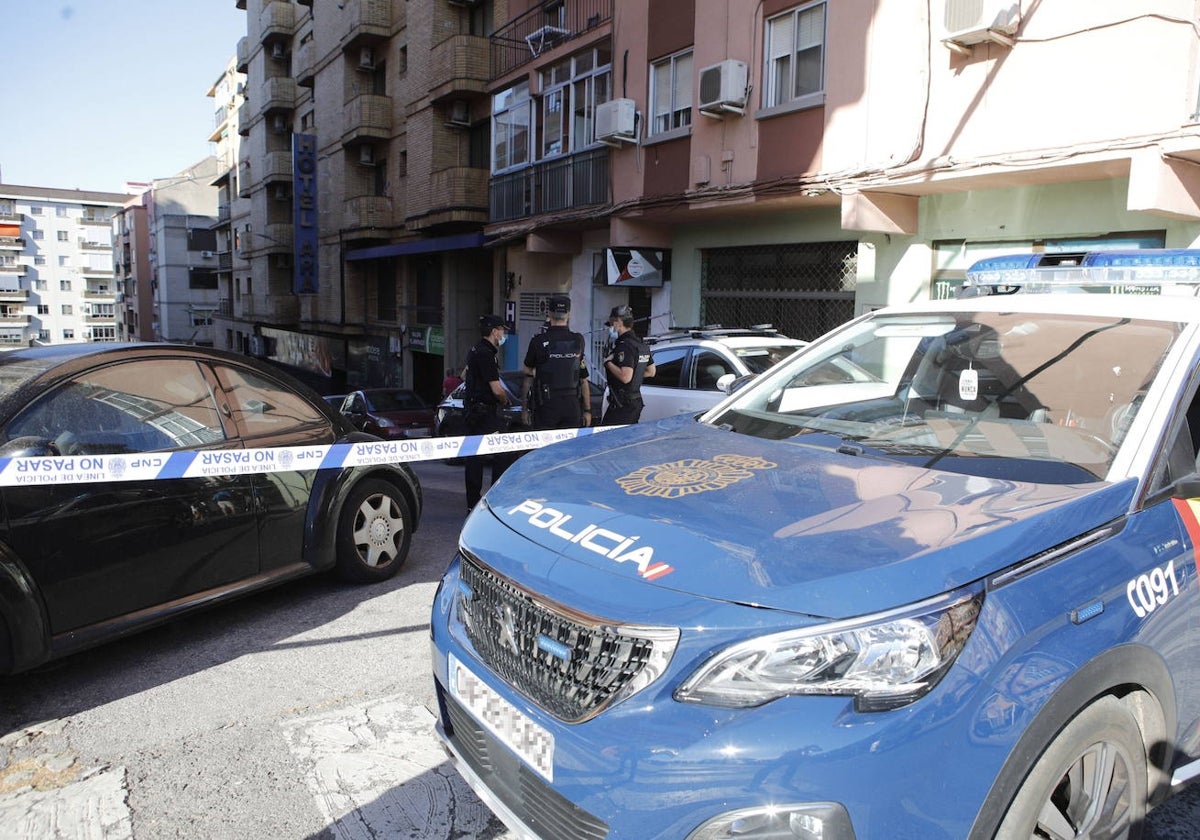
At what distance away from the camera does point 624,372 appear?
8500 mm

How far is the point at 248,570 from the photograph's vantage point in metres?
4.50

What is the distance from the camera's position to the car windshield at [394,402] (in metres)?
17.0

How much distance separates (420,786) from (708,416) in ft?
6.05

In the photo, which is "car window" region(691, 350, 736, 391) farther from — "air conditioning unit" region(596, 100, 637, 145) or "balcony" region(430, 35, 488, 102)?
"balcony" region(430, 35, 488, 102)

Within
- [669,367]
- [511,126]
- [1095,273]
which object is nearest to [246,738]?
[1095,273]

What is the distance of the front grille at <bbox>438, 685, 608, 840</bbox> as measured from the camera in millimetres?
2025

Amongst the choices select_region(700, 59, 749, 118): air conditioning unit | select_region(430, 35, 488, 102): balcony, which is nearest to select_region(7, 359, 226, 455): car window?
select_region(700, 59, 749, 118): air conditioning unit

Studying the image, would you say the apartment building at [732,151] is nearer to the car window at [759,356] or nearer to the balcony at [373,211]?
the balcony at [373,211]

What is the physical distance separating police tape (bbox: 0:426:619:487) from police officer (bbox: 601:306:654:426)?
2.62 metres

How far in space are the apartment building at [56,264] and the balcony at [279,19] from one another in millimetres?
75025

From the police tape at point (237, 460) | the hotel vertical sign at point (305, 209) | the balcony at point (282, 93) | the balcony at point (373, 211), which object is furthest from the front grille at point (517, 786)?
the balcony at point (282, 93)

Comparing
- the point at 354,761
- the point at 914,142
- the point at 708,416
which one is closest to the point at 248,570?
the point at 354,761

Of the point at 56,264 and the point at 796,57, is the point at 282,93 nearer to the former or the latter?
the point at 796,57

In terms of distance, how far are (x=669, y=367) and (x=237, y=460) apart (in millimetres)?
6073
